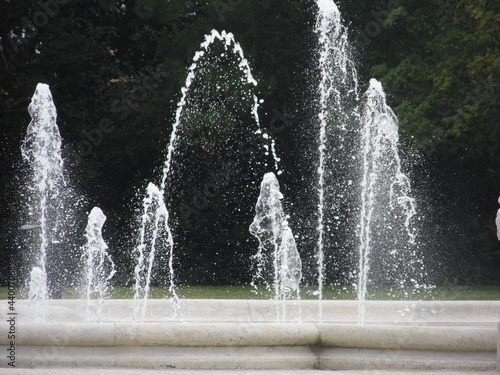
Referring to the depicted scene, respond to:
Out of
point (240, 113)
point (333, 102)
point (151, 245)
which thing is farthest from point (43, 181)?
point (333, 102)

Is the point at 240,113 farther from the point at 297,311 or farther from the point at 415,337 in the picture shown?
the point at 415,337

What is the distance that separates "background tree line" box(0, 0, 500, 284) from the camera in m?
18.2

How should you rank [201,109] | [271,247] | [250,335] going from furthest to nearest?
1. [201,109]
2. [271,247]
3. [250,335]

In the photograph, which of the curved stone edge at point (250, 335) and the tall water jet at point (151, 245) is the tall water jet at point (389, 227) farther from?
the curved stone edge at point (250, 335)

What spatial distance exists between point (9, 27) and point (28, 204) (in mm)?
3989

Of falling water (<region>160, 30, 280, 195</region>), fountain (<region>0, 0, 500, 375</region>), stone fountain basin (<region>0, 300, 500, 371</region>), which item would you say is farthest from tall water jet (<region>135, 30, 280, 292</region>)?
stone fountain basin (<region>0, 300, 500, 371</region>)

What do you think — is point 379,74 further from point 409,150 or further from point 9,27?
point 9,27

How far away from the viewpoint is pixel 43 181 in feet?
48.5

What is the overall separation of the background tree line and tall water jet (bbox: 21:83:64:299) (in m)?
0.57

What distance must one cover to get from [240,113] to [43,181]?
5.87m

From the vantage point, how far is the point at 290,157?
776 inches

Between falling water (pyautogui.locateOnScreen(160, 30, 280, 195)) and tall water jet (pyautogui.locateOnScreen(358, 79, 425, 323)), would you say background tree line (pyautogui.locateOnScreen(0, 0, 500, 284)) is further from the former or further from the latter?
tall water jet (pyautogui.locateOnScreen(358, 79, 425, 323))

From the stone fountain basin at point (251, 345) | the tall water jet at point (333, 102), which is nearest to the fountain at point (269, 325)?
the stone fountain basin at point (251, 345)

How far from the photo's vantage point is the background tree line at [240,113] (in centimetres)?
1823
